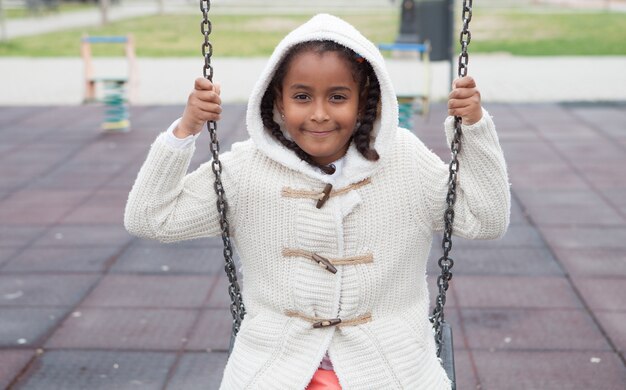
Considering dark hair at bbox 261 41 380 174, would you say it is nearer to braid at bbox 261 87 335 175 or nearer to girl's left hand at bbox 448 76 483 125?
braid at bbox 261 87 335 175

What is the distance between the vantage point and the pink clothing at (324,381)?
2.00m

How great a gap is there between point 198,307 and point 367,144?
91.9 inches

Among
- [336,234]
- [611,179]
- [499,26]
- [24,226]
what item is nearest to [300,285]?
[336,234]

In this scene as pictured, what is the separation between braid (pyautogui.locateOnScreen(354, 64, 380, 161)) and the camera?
2021 mm

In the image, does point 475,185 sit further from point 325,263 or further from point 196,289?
point 196,289

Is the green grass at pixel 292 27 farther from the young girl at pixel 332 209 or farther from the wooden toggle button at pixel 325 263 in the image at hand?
the wooden toggle button at pixel 325 263

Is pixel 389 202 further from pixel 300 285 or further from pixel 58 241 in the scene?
pixel 58 241

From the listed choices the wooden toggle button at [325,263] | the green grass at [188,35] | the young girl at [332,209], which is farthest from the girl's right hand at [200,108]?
the green grass at [188,35]

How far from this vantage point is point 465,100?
2010 mm

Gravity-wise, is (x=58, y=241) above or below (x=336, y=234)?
below

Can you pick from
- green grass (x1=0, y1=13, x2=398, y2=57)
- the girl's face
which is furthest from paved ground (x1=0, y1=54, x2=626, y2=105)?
the girl's face

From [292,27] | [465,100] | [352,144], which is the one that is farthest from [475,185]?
[292,27]

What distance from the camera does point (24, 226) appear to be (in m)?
5.61

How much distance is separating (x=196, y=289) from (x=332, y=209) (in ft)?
8.24
